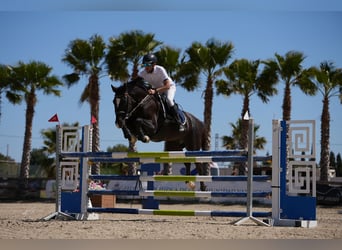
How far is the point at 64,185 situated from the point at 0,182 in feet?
46.4

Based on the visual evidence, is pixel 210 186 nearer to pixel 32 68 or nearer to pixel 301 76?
pixel 301 76

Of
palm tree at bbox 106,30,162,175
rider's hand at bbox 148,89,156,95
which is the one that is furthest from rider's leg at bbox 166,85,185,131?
palm tree at bbox 106,30,162,175

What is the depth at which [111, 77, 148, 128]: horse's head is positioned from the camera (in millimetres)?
6879

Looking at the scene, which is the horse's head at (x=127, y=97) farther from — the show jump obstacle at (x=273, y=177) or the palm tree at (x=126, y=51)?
the palm tree at (x=126, y=51)

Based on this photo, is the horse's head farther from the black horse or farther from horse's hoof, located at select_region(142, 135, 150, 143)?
horse's hoof, located at select_region(142, 135, 150, 143)

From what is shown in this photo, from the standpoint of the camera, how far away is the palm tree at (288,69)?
2080cm

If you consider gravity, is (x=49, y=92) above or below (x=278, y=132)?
above

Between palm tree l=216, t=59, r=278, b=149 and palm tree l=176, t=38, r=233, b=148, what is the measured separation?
1.59 ft

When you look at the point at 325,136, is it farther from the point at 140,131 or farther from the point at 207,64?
the point at 140,131

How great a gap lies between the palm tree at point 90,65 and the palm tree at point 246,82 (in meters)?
4.96

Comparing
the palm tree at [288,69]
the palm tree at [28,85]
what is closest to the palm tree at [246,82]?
the palm tree at [288,69]

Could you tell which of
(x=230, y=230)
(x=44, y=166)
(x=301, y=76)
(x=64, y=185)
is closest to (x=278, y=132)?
(x=230, y=230)

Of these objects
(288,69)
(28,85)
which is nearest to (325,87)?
(288,69)

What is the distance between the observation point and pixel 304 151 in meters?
6.64
